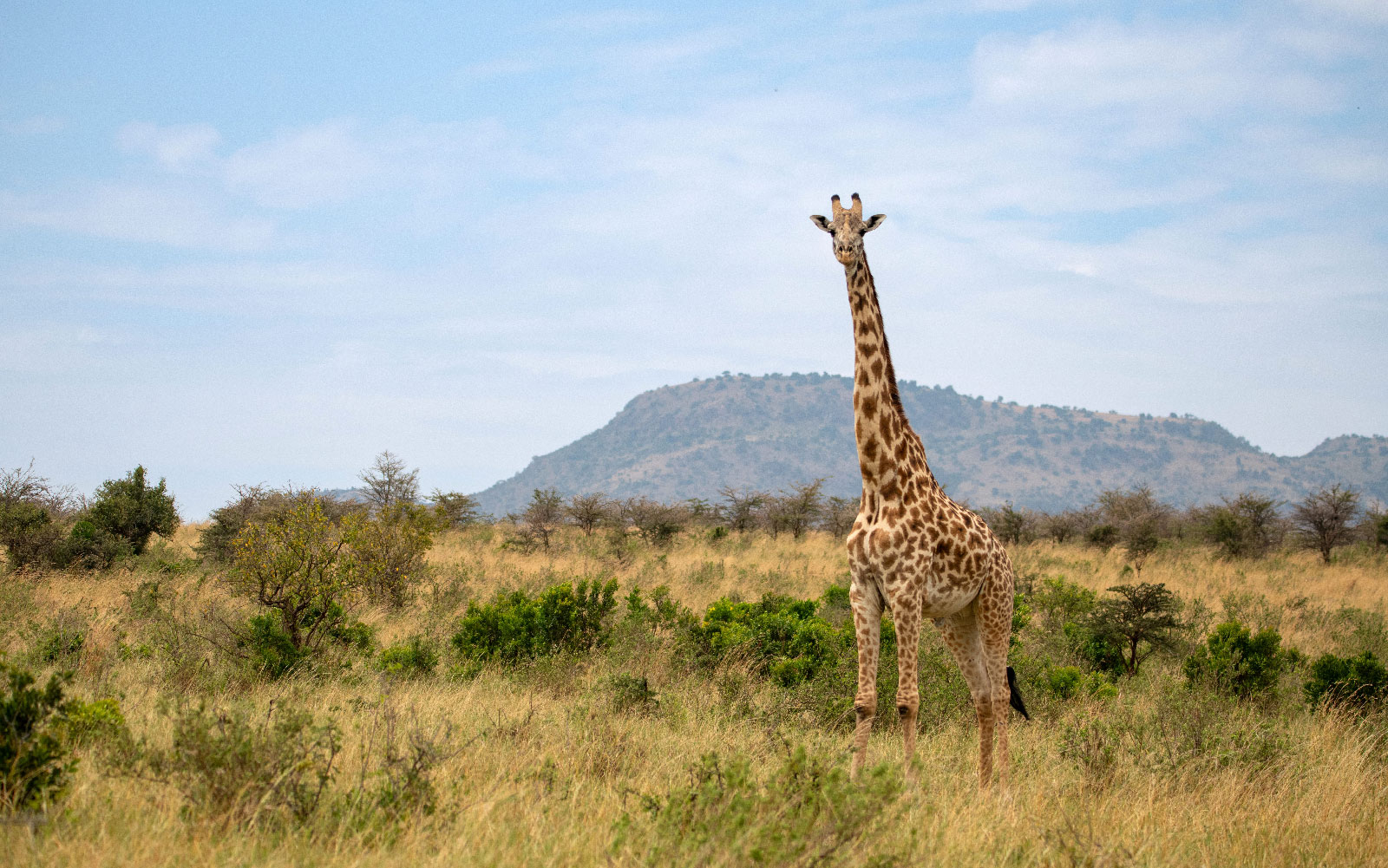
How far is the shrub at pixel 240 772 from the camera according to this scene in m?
4.28

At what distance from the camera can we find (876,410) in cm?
619

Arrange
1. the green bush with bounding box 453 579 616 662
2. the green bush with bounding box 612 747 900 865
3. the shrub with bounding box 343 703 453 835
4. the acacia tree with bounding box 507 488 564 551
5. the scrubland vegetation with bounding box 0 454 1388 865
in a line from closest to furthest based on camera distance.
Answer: the green bush with bounding box 612 747 900 865
the scrubland vegetation with bounding box 0 454 1388 865
the shrub with bounding box 343 703 453 835
the green bush with bounding box 453 579 616 662
the acacia tree with bounding box 507 488 564 551

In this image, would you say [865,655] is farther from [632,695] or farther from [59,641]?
[59,641]

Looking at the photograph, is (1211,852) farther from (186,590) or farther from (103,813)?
(186,590)

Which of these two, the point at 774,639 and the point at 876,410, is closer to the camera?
the point at 876,410

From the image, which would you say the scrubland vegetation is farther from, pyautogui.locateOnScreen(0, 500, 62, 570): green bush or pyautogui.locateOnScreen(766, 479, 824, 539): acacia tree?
pyautogui.locateOnScreen(766, 479, 824, 539): acacia tree

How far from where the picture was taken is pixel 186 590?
14203 mm

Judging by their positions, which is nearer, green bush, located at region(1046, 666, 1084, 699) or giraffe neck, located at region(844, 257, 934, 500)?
giraffe neck, located at region(844, 257, 934, 500)

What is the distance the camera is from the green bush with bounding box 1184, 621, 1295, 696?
945 cm

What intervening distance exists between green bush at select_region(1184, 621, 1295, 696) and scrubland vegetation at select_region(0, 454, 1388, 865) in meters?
0.04

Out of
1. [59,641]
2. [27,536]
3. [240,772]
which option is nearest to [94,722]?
[240,772]

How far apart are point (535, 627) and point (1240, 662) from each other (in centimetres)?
780

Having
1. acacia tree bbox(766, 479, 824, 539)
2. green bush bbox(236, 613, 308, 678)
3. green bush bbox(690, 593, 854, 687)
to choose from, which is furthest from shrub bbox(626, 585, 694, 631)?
acacia tree bbox(766, 479, 824, 539)

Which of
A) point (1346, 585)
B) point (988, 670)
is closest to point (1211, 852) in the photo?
point (988, 670)
